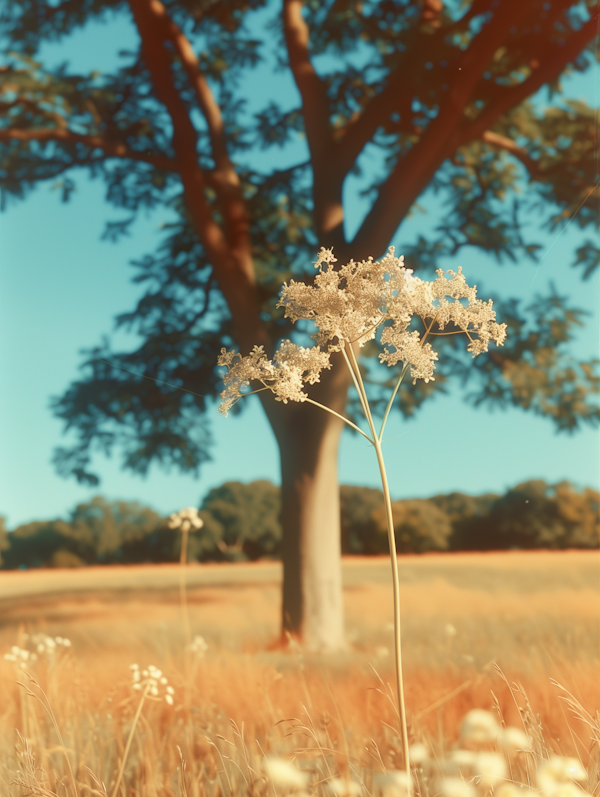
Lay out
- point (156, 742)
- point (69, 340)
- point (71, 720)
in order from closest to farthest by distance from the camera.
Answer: point (156, 742)
point (71, 720)
point (69, 340)

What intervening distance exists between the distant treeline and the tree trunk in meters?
0.12

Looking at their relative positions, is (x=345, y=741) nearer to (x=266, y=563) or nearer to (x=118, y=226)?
(x=266, y=563)

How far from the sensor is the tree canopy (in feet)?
11.9

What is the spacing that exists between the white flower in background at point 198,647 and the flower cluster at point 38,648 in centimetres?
64

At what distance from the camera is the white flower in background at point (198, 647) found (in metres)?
3.18

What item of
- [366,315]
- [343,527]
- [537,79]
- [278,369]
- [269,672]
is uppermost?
[537,79]

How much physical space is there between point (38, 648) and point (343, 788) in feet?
6.12

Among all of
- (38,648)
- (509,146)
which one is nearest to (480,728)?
(38,648)

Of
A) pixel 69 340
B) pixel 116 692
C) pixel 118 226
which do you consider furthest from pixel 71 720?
pixel 118 226

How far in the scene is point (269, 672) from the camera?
2811mm

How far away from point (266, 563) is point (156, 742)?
1.54 metres

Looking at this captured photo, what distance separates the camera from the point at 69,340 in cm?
353

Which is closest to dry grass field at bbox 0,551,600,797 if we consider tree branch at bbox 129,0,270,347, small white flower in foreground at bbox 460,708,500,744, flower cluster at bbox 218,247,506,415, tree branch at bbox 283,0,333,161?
small white flower in foreground at bbox 460,708,500,744

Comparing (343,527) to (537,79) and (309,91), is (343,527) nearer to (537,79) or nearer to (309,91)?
(309,91)
